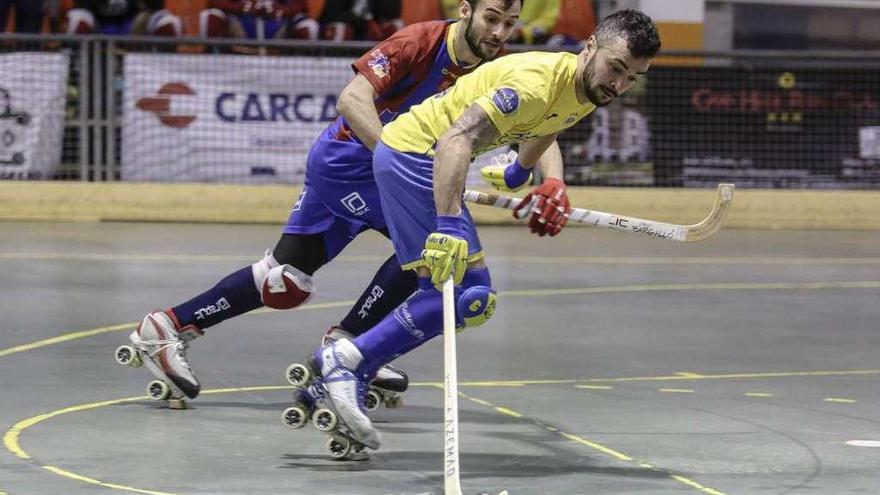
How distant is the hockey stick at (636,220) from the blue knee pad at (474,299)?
16.2 inches

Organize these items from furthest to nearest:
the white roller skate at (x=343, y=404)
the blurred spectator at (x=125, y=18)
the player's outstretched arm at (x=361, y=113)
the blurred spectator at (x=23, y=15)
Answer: the blurred spectator at (x=125, y=18) < the blurred spectator at (x=23, y=15) < the player's outstretched arm at (x=361, y=113) < the white roller skate at (x=343, y=404)

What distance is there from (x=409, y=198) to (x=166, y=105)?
995 cm

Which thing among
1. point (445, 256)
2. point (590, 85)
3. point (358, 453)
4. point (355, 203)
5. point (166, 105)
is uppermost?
point (166, 105)

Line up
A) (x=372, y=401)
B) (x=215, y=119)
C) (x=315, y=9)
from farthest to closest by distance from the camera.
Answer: (x=315, y=9) < (x=215, y=119) < (x=372, y=401)

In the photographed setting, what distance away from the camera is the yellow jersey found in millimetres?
6387

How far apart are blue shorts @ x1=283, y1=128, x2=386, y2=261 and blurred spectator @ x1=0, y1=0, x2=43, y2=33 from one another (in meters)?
9.76

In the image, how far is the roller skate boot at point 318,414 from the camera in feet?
21.7

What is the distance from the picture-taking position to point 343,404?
6.58 meters

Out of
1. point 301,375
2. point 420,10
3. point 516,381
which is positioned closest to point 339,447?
point 301,375

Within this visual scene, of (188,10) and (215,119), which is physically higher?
(188,10)

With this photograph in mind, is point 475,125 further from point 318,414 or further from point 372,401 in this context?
point 372,401

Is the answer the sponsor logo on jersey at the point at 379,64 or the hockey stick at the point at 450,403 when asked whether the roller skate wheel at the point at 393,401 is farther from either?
the hockey stick at the point at 450,403

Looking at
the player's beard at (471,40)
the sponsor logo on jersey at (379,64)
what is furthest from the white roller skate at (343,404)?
the player's beard at (471,40)

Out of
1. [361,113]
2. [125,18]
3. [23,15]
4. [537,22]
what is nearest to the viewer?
[361,113]
